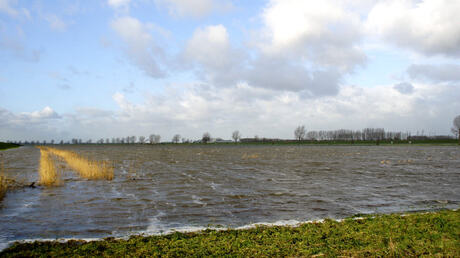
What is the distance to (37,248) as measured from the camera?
677 centimetres

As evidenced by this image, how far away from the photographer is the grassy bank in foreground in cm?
620

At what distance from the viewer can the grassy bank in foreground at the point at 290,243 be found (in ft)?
20.3

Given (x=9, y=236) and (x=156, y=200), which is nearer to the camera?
(x=9, y=236)

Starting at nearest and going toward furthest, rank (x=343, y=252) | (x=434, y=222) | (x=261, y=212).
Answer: (x=343, y=252), (x=434, y=222), (x=261, y=212)

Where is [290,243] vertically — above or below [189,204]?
above

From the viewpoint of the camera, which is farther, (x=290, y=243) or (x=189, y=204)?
(x=189, y=204)

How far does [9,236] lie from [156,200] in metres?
6.05

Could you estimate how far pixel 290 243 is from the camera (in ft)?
22.2

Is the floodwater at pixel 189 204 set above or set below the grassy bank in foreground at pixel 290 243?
below

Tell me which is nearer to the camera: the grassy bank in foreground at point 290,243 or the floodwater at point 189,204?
the grassy bank in foreground at point 290,243

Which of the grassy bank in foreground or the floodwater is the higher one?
the grassy bank in foreground

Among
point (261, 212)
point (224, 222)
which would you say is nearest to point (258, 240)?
point (224, 222)

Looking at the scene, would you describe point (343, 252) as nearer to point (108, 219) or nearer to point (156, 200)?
point (108, 219)

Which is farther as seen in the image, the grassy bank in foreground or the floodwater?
the floodwater
